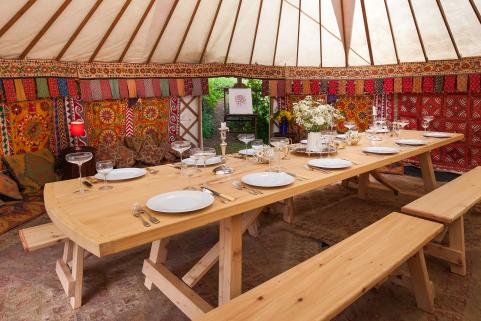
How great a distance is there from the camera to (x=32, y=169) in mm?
3824

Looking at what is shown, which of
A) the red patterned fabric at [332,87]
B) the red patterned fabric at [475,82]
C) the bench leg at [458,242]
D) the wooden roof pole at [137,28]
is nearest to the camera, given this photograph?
the bench leg at [458,242]

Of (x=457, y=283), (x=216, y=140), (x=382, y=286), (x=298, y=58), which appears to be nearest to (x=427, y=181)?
(x=457, y=283)

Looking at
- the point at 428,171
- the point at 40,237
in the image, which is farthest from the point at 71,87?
the point at 428,171

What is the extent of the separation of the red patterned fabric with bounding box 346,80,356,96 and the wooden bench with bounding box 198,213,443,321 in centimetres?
359

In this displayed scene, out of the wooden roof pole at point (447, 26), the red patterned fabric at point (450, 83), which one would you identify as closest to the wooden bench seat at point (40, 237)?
the wooden roof pole at point (447, 26)

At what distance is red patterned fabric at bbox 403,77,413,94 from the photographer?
187 inches

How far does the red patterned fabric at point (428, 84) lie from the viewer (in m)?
4.59

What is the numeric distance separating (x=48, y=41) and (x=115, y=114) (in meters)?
1.23

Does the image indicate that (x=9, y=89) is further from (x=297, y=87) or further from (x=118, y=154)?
(x=297, y=87)

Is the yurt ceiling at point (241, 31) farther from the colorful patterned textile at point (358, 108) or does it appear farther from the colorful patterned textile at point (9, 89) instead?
the colorful patterned textile at point (358, 108)

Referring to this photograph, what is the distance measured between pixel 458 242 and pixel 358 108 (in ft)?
11.2

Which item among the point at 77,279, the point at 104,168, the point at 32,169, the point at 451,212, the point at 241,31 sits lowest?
the point at 77,279

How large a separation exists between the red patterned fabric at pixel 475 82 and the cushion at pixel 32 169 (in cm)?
488

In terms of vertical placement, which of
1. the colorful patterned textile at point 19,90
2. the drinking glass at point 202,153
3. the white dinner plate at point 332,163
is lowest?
the white dinner plate at point 332,163
